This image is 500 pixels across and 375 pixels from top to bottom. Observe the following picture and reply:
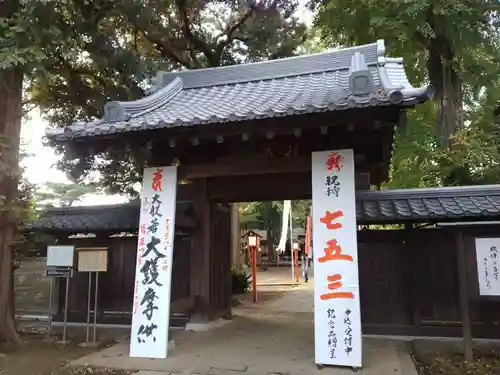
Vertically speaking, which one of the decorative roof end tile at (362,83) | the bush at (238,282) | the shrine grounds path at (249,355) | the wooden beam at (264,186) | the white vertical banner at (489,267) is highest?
the decorative roof end tile at (362,83)

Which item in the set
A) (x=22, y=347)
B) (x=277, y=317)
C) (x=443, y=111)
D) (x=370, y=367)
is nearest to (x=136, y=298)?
(x=22, y=347)

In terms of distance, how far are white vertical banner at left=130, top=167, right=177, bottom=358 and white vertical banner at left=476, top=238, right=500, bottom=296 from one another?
4848 mm

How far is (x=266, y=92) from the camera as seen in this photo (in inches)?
333

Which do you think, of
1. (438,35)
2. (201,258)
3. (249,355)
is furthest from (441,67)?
(249,355)

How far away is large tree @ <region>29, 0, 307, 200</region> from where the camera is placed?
31.3ft

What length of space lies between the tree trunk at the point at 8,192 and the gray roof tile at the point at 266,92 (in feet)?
4.81

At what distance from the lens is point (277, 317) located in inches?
431

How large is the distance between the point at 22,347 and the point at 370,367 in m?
5.98

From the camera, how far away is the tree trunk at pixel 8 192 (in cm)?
744

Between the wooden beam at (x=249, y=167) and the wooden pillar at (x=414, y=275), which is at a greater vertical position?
the wooden beam at (x=249, y=167)

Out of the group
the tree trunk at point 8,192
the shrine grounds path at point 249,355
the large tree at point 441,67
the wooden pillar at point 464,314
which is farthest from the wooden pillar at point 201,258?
the large tree at point 441,67

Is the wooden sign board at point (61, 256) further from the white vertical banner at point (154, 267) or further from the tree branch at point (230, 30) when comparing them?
Result: the tree branch at point (230, 30)

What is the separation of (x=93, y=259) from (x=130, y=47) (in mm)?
8036

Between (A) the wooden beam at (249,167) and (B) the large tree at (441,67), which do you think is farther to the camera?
(B) the large tree at (441,67)
